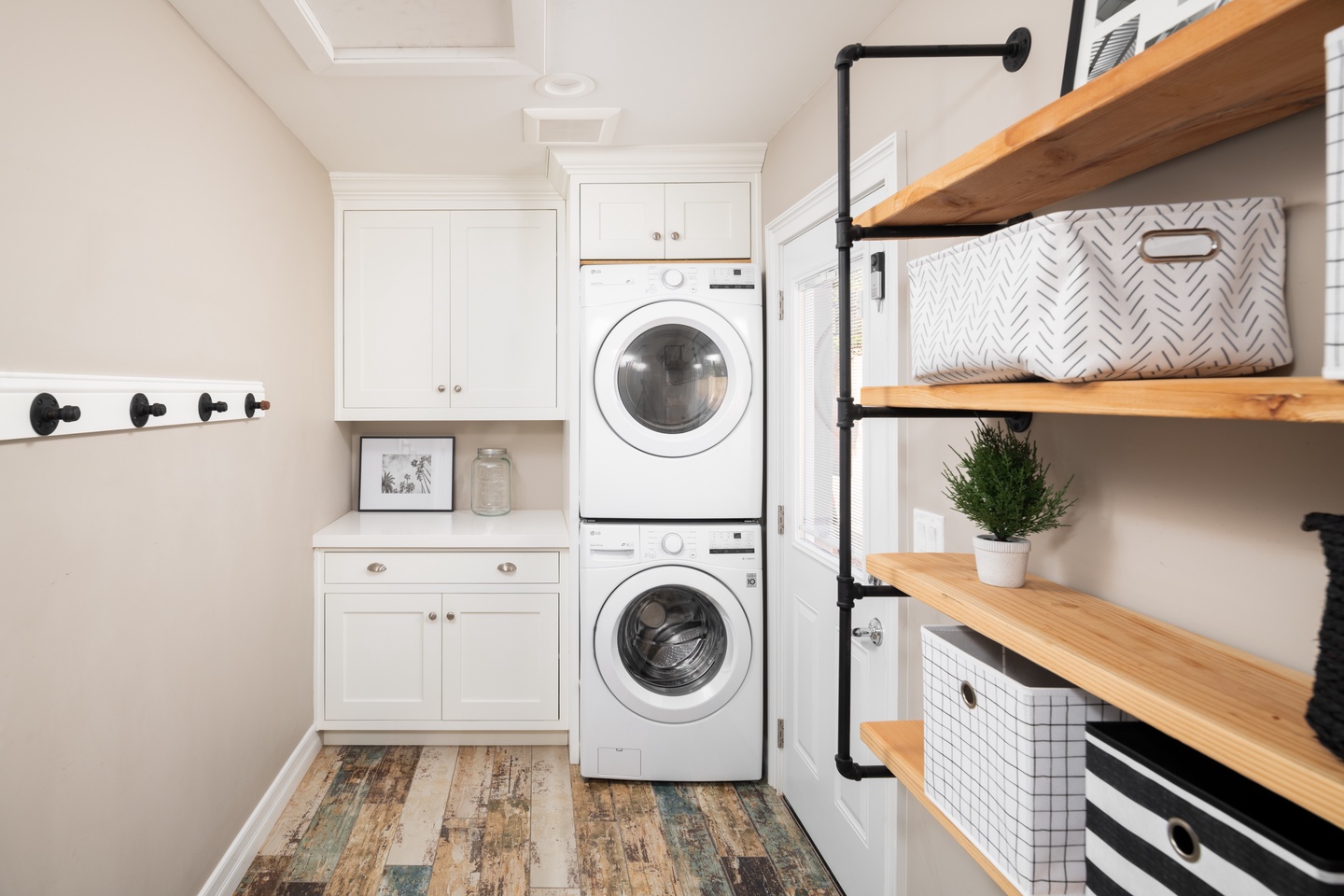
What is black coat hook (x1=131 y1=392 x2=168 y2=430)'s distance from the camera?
155cm

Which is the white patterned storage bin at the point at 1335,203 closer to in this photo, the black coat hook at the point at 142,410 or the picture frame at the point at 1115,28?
the picture frame at the point at 1115,28

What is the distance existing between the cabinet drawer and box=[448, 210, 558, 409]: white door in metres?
0.67

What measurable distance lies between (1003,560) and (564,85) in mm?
1830

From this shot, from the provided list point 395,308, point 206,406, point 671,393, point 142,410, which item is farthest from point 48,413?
point 395,308

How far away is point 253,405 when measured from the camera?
2.14 m

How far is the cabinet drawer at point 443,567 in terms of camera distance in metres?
2.73

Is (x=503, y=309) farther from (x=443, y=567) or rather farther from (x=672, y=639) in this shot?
(x=672, y=639)

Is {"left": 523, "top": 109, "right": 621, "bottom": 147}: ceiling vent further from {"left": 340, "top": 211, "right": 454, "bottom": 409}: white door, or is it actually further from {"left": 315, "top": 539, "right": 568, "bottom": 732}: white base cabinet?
{"left": 315, "top": 539, "right": 568, "bottom": 732}: white base cabinet

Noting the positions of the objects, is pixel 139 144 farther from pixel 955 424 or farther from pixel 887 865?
pixel 887 865

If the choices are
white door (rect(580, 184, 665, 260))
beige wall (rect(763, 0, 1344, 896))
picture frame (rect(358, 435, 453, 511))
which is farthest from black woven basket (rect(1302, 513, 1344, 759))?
picture frame (rect(358, 435, 453, 511))

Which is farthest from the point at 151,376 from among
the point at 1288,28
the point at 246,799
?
the point at 1288,28

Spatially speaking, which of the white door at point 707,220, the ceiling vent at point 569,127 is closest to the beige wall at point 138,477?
the ceiling vent at point 569,127

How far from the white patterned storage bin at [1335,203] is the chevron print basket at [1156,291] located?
21 centimetres

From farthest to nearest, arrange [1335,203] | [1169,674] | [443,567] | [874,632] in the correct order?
[443,567], [874,632], [1169,674], [1335,203]
